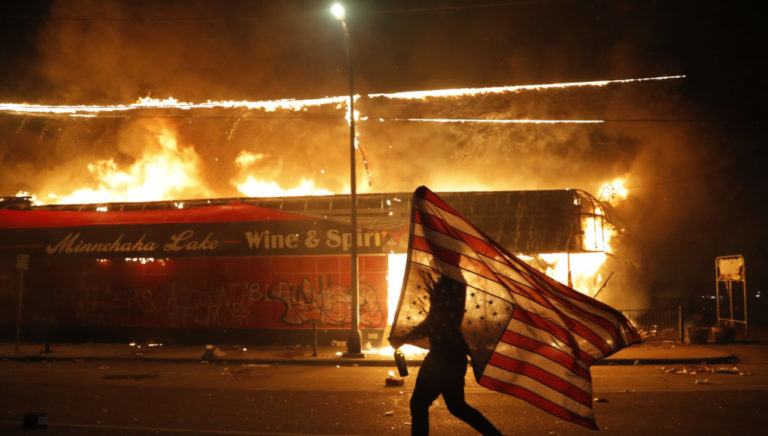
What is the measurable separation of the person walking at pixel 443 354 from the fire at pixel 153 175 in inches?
988

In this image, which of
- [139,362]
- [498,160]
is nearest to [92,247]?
[139,362]

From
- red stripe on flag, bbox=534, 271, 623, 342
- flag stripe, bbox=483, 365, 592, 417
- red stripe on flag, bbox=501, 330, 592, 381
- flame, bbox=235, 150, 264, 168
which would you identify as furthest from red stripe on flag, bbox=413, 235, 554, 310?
flame, bbox=235, 150, 264, 168

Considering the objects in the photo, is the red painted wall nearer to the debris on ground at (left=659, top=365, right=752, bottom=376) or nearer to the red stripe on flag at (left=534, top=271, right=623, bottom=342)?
the debris on ground at (left=659, top=365, right=752, bottom=376)

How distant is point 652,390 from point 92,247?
676 inches

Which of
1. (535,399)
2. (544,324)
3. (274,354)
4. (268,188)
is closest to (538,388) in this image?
(535,399)

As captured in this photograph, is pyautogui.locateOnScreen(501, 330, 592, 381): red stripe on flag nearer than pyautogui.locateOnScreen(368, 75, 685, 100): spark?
Yes

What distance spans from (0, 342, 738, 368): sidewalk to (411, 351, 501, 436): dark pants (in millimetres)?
9718

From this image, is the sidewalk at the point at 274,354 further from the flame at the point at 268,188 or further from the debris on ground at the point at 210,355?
the flame at the point at 268,188

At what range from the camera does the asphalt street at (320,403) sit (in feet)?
24.2

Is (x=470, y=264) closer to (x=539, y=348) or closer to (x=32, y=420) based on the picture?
(x=539, y=348)

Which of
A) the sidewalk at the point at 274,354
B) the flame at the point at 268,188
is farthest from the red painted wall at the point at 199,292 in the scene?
the flame at the point at 268,188

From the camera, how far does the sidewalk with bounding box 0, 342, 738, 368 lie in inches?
571

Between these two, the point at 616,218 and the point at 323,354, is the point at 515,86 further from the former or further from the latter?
the point at 323,354

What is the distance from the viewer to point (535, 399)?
466 centimetres
